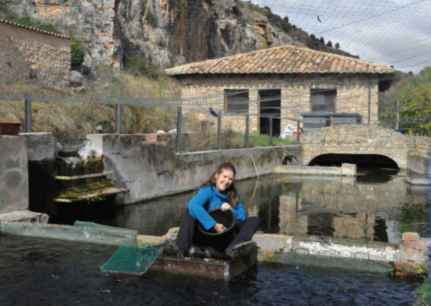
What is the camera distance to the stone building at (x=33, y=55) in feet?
76.1

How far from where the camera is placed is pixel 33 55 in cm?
2472

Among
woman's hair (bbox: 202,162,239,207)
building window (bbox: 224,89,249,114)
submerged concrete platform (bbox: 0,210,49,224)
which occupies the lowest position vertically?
submerged concrete platform (bbox: 0,210,49,224)

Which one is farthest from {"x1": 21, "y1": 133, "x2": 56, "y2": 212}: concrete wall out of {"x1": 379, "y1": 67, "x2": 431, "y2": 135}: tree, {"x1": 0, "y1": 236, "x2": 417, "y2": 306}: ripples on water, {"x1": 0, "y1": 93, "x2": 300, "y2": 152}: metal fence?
{"x1": 379, "y1": 67, "x2": 431, "y2": 135}: tree

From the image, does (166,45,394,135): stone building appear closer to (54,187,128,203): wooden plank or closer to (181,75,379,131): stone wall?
(181,75,379,131): stone wall

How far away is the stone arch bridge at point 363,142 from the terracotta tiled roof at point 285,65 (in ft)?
10.0

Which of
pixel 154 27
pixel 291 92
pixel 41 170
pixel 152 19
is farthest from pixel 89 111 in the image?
pixel 154 27

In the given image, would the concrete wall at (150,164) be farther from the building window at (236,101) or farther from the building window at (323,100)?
the building window at (323,100)

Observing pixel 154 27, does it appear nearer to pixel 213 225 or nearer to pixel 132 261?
pixel 132 261

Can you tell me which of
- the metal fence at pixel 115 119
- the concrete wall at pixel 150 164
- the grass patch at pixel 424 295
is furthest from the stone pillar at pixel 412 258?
the metal fence at pixel 115 119

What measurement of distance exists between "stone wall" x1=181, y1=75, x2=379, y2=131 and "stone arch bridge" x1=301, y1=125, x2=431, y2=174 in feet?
5.32

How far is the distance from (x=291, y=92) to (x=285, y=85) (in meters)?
0.44

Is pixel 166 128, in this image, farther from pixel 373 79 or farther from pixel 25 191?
pixel 373 79

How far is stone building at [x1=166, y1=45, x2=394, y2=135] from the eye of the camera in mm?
27062

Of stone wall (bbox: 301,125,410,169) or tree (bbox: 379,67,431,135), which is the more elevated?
tree (bbox: 379,67,431,135)
